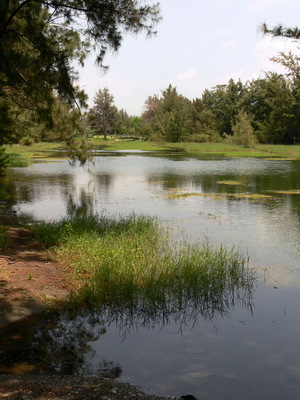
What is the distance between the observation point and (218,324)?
6.25m

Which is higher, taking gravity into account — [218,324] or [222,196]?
[222,196]

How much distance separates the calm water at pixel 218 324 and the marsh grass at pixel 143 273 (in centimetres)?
41

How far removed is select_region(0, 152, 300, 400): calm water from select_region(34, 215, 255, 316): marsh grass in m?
0.41

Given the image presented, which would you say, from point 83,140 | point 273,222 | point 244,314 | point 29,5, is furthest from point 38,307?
point 273,222

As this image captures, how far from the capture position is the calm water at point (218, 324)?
4.78m

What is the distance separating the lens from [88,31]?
8.68 metres

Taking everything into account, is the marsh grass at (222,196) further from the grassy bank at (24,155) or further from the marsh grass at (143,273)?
the marsh grass at (143,273)

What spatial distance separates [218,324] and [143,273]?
169cm

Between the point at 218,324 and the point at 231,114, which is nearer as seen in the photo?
the point at 218,324

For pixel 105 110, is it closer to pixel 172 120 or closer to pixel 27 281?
pixel 172 120

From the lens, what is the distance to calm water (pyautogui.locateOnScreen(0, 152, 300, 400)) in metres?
4.78

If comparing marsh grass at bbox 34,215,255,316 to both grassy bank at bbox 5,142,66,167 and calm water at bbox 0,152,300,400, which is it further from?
grassy bank at bbox 5,142,66,167

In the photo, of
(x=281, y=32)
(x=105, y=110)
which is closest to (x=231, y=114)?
(x=105, y=110)

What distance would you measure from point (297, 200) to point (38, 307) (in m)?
13.1
